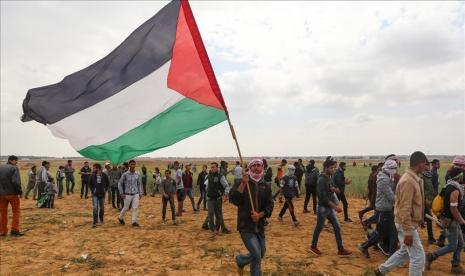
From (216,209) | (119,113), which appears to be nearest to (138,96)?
(119,113)

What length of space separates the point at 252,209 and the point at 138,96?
2967mm

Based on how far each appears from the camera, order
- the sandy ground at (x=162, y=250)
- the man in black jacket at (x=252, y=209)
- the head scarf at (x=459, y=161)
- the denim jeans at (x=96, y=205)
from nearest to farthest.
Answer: the man in black jacket at (x=252, y=209) → the head scarf at (x=459, y=161) → the sandy ground at (x=162, y=250) → the denim jeans at (x=96, y=205)

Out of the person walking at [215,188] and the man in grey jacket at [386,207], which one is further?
the person walking at [215,188]

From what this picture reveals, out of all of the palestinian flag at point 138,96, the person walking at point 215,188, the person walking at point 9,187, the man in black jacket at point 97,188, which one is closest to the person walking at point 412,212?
the palestinian flag at point 138,96

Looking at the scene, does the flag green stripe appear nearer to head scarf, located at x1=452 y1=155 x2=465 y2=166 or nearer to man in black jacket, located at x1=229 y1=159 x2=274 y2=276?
man in black jacket, located at x1=229 y1=159 x2=274 y2=276

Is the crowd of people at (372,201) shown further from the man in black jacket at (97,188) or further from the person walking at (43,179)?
the person walking at (43,179)

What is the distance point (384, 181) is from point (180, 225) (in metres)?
7.43

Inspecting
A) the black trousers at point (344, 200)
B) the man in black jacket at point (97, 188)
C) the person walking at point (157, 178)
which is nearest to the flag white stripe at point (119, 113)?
the man in black jacket at point (97, 188)

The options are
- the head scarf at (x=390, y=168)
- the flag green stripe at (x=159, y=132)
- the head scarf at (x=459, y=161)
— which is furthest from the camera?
the head scarf at (x=390, y=168)

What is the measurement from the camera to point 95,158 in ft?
20.9

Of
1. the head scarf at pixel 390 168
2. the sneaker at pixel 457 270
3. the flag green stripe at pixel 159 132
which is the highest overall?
the flag green stripe at pixel 159 132

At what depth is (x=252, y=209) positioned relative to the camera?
5.37 metres

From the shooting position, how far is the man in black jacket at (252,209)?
5.36m

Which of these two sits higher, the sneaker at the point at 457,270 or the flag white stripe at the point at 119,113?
the flag white stripe at the point at 119,113
